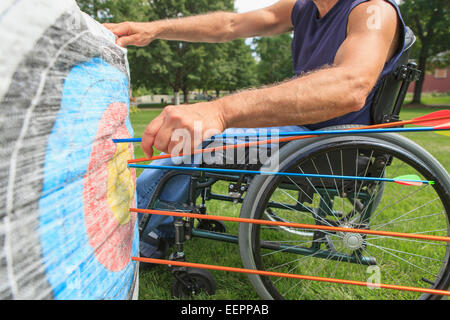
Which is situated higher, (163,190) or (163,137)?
(163,137)

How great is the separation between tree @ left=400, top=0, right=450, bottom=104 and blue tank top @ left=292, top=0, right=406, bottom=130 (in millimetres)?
23395

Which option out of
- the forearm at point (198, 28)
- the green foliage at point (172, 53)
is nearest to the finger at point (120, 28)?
the forearm at point (198, 28)

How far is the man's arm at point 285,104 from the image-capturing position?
85 cm

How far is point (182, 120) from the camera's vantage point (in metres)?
0.82

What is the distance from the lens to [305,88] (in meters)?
0.91

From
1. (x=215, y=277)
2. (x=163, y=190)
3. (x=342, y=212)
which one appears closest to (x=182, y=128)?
(x=163, y=190)

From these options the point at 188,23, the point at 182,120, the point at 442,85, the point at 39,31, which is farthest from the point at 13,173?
the point at 442,85

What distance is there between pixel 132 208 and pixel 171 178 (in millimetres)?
479

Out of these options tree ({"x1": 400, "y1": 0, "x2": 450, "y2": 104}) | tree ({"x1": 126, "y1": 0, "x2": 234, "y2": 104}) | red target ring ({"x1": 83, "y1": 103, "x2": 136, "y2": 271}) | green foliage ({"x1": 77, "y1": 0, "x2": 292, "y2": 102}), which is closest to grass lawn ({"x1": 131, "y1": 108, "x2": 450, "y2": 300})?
red target ring ({"x1": 83, "y1": 103, "x2": 136, "y2": 271})

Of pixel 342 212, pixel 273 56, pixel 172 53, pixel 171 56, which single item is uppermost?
pixel 273 56

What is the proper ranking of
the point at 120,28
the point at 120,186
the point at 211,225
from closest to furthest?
the point at 120,186, the point at 120,28, the point at 211,225

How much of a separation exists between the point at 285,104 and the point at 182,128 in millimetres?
333

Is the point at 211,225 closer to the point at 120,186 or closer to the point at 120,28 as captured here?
the point at 120,186

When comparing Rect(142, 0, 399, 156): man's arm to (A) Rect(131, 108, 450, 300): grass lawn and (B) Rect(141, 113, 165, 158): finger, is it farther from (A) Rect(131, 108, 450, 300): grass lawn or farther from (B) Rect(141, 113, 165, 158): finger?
(A) Rect(131, 108, 450, 300): grass lawn
